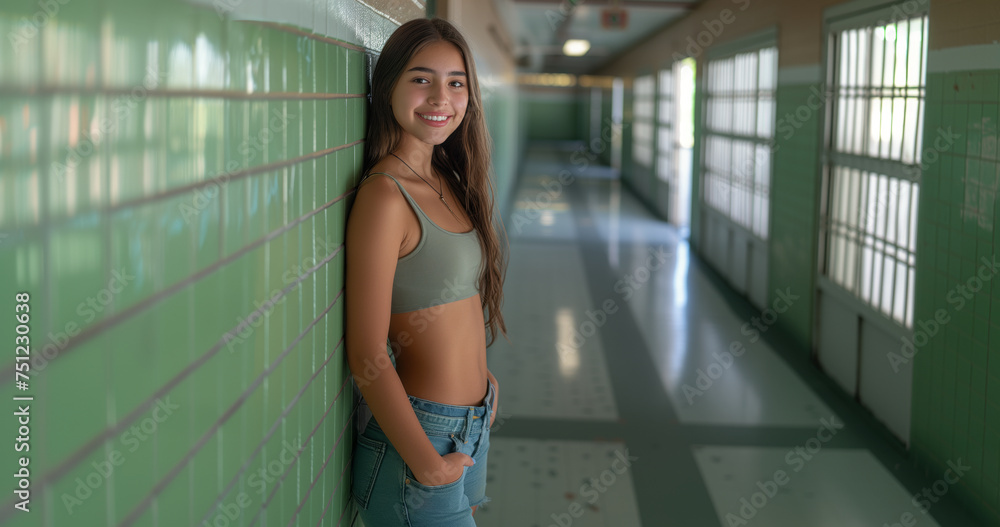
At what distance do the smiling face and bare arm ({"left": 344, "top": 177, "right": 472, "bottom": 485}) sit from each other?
0.58ft

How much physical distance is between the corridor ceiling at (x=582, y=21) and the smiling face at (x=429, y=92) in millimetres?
7881

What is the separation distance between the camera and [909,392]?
3.85 meters

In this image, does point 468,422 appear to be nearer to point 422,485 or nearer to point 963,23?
point 422,485

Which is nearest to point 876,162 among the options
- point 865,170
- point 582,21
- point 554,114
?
point 865,170

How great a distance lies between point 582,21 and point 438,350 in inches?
450

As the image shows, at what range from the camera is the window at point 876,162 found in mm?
4016

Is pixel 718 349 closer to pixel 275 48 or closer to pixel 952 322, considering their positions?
pixel 952 322

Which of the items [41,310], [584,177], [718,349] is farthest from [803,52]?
[584,177]

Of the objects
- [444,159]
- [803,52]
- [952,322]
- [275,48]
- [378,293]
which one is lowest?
[952,322]

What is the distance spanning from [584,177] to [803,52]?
12.8 meters

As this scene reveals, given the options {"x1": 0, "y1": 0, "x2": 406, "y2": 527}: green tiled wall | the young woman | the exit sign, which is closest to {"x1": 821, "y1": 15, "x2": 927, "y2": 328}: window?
the young woman

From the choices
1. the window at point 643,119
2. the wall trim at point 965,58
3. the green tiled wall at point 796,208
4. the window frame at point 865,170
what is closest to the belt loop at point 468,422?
the wall trim at point 965,58

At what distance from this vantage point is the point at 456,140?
198 cm

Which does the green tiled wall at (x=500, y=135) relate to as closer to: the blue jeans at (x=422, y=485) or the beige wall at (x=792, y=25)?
the beige wall at (x=792, y=25)
